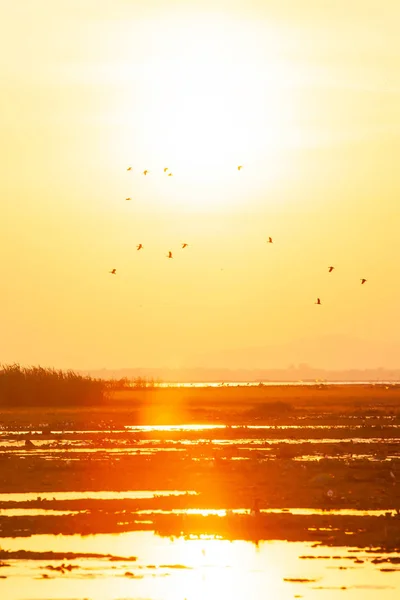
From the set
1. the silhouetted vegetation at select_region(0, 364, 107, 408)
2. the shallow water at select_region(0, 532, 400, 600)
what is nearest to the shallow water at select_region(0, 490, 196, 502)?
the shallow water at select_region(0, 532, 400, 600)

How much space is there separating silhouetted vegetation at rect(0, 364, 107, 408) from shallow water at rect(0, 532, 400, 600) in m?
58.9

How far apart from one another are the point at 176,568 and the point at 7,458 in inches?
776

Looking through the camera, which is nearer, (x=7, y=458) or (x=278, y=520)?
(x=278, y=520)

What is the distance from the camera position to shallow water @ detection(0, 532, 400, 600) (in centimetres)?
1850

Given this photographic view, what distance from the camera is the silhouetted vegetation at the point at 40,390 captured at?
81250 mm

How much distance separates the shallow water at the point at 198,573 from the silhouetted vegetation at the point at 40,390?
58.9 metres

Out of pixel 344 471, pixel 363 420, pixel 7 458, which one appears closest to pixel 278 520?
pixel 344 471

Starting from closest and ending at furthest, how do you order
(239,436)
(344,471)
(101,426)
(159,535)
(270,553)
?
(270,553) < (159,535) < (344,471) < (239,436) < (101,426)

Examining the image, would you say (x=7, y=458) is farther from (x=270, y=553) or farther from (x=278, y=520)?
(x=270, y=553)

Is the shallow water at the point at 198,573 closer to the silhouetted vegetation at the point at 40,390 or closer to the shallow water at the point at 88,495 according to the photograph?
the shallow water at the point at 88,495

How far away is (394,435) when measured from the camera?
5009 centimetres

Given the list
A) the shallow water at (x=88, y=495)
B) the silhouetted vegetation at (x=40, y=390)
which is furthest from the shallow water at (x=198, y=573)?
the silhouetted vegetation at (x=40, y=390)

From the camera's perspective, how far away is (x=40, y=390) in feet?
267

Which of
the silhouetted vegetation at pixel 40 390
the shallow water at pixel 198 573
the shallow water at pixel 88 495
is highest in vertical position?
the silhouetted vegetation at pixel 40 390
